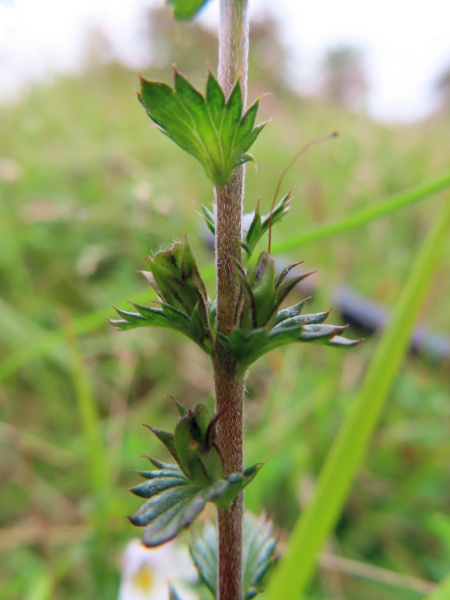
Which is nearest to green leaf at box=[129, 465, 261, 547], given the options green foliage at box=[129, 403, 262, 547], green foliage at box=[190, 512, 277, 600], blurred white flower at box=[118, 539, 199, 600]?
green foliage at box=[129, 403, 262, 547]

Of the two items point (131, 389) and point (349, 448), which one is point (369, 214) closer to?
point (349, 448)

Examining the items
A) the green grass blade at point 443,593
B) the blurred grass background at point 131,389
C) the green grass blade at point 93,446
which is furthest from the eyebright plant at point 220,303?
the green grass blade at point 93,446

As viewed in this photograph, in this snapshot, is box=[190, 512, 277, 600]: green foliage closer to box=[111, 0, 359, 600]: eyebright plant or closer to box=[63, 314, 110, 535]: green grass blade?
box=[111, 0, 359, 600]: eyebright plant

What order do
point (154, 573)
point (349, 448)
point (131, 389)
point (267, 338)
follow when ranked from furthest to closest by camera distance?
point (131, 389) < point (154, 573) < point (349, 448) < point (267, 338)

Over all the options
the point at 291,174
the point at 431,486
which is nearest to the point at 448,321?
the point at 431,486

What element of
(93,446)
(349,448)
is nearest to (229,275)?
(349,448)

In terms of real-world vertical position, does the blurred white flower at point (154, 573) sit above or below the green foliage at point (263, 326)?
below

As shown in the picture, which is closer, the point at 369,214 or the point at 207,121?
the point at 207,121

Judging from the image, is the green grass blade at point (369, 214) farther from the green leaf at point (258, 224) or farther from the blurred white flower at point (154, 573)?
the blurred white flower at point (154, 573)
